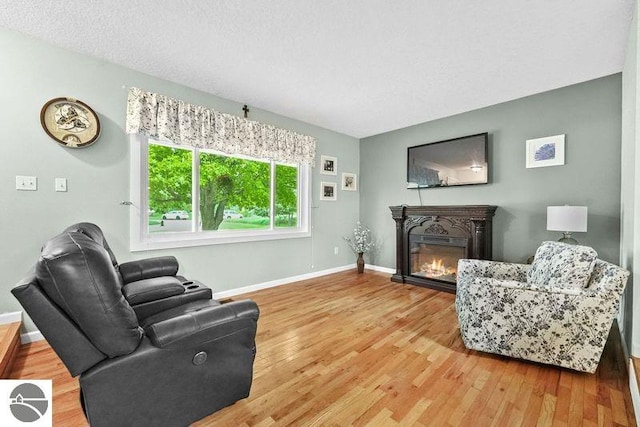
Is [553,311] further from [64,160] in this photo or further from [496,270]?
[64,160]

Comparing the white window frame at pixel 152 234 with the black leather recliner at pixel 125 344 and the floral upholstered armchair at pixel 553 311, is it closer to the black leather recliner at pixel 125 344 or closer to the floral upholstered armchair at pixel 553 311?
the black leather recliner at pixel 125 344

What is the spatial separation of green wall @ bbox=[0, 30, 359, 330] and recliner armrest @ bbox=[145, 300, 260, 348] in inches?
79.3

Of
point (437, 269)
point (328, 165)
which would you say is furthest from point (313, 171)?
point (437, 269)

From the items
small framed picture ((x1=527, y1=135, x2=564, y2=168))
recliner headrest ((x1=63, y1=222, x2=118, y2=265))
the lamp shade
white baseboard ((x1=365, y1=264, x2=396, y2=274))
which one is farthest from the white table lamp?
recliner headrest ((x1=63, y1=222, x2=118, y2=265))

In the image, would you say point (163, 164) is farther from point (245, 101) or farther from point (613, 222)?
point (613, 222)

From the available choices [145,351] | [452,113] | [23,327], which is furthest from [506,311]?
[23,327]

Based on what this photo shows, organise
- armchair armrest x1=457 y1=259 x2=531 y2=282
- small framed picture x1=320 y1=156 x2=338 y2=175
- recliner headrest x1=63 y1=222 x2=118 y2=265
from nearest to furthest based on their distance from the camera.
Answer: recliner headrest x1=63 y1=222 x2=118 y2=265, armchair armrest x1=457 y1=259 x2=531 y2=282, small framed picture x1=320 y1=156 x2=338 y2=175

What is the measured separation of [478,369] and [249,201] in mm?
3133

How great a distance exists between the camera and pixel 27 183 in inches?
90.9

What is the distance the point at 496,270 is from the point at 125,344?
294cm

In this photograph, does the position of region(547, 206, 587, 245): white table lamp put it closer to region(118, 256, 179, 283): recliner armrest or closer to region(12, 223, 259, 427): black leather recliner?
region(12, 223, 259, 427): black leather recliner

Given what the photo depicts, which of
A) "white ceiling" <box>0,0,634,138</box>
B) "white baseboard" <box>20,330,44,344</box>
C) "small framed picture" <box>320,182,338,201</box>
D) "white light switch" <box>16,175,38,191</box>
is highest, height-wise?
"white ceiling" <box>0,0,634,138</box>

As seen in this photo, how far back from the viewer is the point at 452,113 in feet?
12.9

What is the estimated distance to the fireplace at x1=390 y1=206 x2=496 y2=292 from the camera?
3.52 meters
